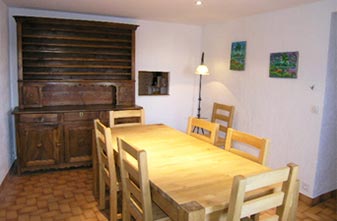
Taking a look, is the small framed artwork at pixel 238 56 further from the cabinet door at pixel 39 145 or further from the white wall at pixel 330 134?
the cabinet door at pixel 39 145

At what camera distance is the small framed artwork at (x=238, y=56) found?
13.0 feet

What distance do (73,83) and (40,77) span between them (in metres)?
0.43

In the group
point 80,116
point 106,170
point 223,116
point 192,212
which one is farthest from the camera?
point 223,116

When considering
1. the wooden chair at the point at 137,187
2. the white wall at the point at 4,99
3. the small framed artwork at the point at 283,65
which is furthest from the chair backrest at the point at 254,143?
the white wall at the point at 4,99

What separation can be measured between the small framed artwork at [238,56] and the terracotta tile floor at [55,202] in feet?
6.26

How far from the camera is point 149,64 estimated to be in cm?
459

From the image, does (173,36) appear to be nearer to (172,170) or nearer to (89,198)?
(89,198)

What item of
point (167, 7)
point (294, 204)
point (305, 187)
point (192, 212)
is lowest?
point (305, 187)

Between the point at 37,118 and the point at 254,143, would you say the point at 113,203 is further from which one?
the point at 37,118

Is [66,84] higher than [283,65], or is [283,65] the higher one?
[283,65]

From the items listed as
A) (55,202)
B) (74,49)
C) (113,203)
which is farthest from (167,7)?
(55,202)

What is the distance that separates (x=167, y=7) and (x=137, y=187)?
234cm

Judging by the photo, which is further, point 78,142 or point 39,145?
point 78,142

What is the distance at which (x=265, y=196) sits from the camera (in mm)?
1536
